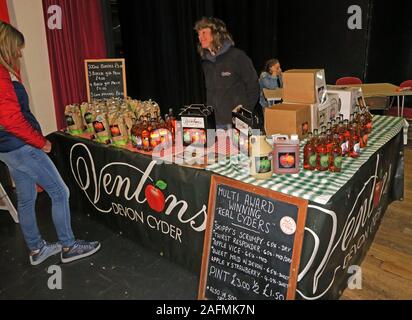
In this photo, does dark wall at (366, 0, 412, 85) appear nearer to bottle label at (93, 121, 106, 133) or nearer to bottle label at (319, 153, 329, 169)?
bottle label at (319, 153, 329, 169)

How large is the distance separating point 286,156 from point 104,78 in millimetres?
2353

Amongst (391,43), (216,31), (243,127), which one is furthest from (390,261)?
(391,43)

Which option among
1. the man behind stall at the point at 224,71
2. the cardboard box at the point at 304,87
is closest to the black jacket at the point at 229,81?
the man behind stall at the point at 224,71

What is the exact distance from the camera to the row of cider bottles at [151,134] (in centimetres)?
233

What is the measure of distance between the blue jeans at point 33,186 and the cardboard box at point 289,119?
1.42 metres

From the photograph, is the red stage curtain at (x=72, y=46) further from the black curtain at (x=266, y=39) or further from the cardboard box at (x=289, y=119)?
the cardboard box at (x=289, y=119)

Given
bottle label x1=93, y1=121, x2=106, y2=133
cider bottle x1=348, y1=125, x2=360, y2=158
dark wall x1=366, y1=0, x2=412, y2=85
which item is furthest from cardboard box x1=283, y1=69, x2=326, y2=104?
dark wall x1=366, y1=0, x2=412, y2=85

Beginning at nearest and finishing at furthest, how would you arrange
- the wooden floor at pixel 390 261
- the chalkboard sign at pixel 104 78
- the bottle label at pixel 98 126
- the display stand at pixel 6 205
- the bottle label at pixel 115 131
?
1. the wooden floor at pixel 390 261
2. the bottle label at pixel 115 131
3. the bottle label at pixel 98 126
4. the display stand at pixel 6 205
5. the chalkboard sign at pixel 104 78

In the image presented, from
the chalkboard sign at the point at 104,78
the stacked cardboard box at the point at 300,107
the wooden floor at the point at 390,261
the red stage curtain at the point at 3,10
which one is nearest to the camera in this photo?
the wooden floor at the point at 390,261

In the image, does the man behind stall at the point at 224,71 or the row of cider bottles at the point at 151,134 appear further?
the man behind stall at the point at 224,71

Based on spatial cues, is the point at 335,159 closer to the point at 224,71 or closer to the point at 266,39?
the point at 224,71

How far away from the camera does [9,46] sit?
2.05 metres

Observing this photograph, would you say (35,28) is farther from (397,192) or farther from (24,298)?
(397,192)

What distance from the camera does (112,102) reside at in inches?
116
